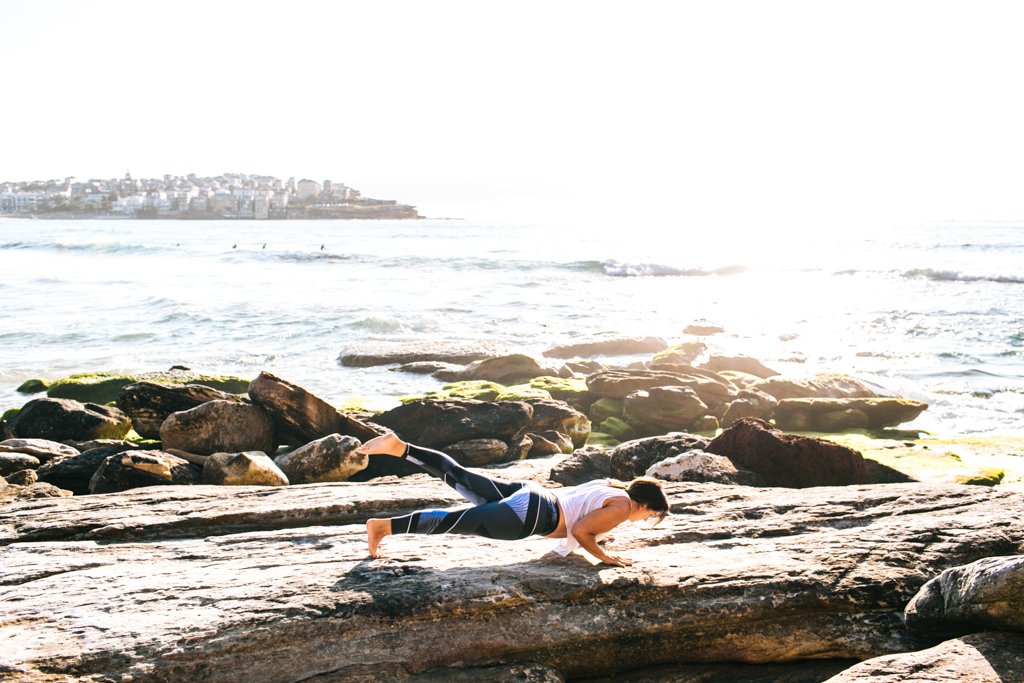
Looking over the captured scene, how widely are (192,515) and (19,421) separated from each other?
740 centimetres

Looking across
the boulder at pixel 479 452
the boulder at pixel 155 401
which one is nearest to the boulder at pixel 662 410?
the boulder at pixel 479 452

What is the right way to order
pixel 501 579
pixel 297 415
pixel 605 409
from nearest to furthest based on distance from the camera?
1. pixel 501 579
2. pixel 297 415
3. pixel 605 409

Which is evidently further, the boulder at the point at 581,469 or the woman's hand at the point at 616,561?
the boulder at the point at 581,469

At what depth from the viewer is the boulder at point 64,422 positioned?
12.1m

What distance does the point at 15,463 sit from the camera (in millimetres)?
9422

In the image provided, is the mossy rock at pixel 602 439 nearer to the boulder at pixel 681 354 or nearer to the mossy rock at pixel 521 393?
the mossy rock at pixel 521 393

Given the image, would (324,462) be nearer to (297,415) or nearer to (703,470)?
(297,415)

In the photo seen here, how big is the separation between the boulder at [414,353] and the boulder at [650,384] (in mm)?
5353

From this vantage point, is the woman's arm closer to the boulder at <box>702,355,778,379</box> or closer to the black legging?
the black legging

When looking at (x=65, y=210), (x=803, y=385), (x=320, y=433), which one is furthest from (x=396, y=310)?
(x=65, y=210)

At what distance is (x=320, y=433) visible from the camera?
1066 centimetres

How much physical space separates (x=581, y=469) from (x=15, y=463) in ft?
21.0

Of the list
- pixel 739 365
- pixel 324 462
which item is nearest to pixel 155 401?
pixel 324 462

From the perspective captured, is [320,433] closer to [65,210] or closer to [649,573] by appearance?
[649,573]
